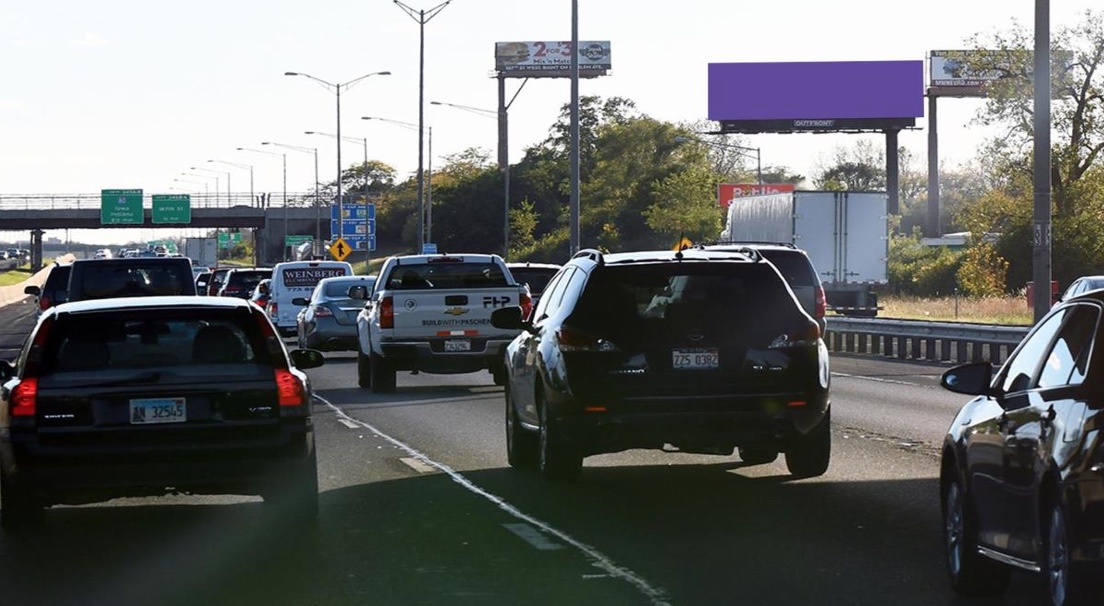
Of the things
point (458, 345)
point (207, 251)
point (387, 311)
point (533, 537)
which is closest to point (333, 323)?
point (387, 311)

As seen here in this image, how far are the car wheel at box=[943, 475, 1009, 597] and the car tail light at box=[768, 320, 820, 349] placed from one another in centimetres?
444

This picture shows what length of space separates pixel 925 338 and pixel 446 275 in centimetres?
1075

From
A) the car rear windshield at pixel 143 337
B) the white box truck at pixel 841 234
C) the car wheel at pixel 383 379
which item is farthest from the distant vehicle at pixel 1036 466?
the white box truck at pixel 841 234

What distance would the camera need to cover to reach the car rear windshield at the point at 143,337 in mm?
11961

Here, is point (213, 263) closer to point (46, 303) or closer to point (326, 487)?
point (46, 303)

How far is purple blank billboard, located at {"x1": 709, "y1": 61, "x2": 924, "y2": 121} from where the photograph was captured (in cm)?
10944

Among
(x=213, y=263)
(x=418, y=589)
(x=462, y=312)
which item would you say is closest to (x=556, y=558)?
(x=418, y=589)

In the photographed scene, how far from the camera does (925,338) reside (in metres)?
35.1

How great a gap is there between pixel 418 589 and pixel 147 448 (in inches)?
99.8

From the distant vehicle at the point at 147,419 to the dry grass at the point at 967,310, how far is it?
3964 centimetres

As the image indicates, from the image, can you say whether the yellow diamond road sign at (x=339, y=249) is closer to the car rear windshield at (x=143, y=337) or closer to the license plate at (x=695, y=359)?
the license plate at (x=695, y=359)

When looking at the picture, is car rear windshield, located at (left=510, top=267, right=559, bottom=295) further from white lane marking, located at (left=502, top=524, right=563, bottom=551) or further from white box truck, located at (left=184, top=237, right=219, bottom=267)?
white box truck, located at (left=184, top=237, right=219, bottom=267)

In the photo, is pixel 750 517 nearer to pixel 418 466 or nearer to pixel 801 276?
pixel 418 466

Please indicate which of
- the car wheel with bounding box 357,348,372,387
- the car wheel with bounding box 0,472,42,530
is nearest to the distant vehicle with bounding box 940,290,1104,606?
the car wheel with bounding box 0,472,42,530
